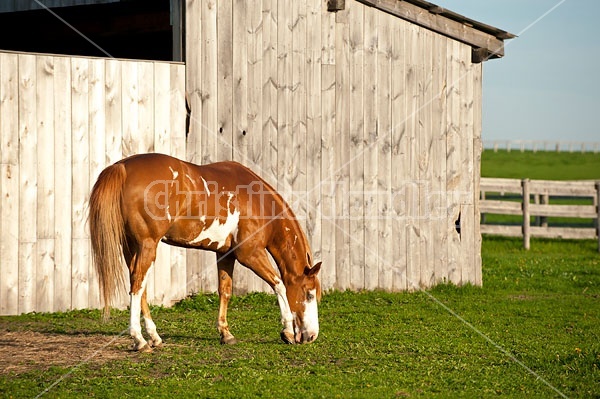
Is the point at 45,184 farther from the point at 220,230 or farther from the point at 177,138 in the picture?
the point at 220,230

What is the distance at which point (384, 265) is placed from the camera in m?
12.0

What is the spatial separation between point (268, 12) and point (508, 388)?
251 inches

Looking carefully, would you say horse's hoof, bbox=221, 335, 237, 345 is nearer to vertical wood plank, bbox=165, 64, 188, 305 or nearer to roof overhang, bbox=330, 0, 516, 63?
vertical wood plank, bbox=165, 64, 188, 305

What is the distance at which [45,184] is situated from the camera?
30.9 ft

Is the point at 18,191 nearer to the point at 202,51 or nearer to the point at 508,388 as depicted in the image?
the point at 202,51

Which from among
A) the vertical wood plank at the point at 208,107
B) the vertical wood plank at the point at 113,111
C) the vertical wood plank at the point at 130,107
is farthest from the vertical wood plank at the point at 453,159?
the vertical wood plank at the point at 113,111

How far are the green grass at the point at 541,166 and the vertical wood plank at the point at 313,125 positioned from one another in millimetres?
38498

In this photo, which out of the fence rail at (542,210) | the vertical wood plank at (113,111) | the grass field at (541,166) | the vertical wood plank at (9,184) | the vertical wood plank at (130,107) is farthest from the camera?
A: the grass field at (541,166)

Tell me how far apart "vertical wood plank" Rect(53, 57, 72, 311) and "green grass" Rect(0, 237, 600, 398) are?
1.25 ft


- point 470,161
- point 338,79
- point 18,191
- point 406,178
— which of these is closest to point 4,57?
point 18,191

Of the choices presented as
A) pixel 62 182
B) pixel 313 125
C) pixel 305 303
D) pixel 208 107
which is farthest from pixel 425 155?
pixel 62 182

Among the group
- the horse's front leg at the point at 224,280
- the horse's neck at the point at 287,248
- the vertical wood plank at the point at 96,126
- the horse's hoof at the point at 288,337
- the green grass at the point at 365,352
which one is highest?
the vertical wood plank at the point at 96,126

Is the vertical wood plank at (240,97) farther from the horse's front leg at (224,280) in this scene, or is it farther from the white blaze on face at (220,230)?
the white blaze on face at (220,230)

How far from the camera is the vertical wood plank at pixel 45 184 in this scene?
9391mm
